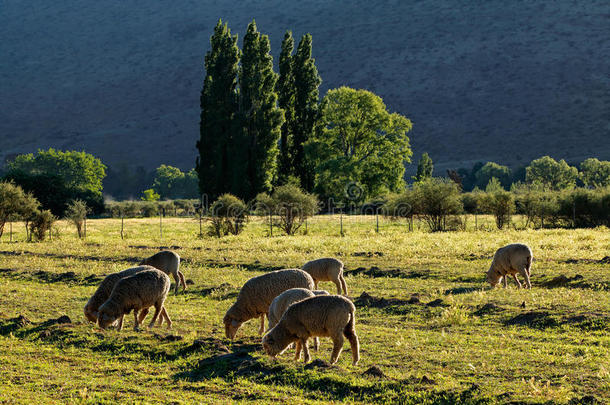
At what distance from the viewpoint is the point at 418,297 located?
16203 mm

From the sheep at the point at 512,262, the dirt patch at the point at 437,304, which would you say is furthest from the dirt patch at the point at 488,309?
the sheep at the point at 512,262

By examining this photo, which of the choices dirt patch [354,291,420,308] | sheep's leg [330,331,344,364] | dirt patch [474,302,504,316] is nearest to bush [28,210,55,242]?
dirt patch [354,291,420,308]

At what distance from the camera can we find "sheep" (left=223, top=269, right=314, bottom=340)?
40.2 feet

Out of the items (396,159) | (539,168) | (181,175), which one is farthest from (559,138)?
(396,159)

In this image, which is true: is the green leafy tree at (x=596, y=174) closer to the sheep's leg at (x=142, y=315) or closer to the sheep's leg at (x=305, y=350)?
the sheep's leg at (x=142, y=315)

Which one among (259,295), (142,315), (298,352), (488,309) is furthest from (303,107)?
(298,352)

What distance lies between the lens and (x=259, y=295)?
41.0 feet

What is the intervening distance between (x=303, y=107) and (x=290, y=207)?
2458 centimetres

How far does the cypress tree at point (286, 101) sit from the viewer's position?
65.4m

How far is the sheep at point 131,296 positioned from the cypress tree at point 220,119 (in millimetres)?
43769

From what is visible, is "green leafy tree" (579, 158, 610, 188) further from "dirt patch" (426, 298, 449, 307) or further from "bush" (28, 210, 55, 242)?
"dirt patch" (426, 298, 449, 307)

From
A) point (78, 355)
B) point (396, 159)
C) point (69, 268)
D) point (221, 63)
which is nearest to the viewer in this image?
point (78, 355)

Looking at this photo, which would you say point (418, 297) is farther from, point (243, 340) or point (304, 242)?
point (304, 242)

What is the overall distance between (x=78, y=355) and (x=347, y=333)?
5.22 metres
